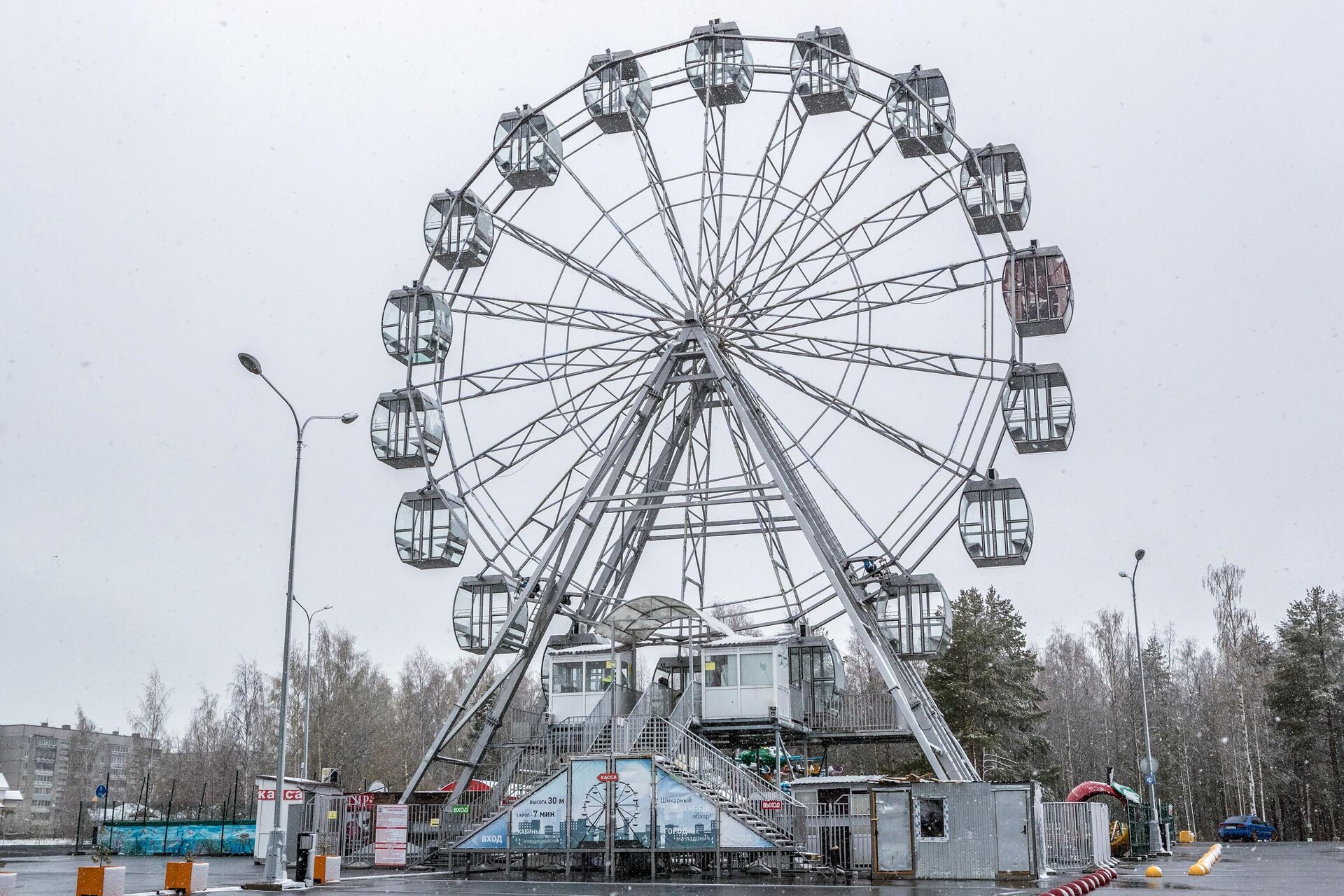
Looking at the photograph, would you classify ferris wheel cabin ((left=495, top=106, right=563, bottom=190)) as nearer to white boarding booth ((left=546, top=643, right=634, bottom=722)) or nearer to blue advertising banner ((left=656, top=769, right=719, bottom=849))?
white boarding booth ((left=546, top=643, right=634, bottom=722))

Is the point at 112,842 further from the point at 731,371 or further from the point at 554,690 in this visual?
the point at 731,371

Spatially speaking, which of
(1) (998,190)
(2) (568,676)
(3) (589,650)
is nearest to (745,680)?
(3) (589,650)

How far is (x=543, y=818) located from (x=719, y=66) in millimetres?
18566

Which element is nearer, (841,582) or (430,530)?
(841,582)

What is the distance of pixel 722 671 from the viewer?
33.7 m

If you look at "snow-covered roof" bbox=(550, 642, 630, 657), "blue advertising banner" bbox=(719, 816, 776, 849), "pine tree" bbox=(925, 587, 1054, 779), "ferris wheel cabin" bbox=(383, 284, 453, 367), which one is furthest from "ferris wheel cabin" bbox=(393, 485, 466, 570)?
"pine tree" bbox=(925, 587, 1054, 779)

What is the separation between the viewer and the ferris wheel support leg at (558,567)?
3077 cm

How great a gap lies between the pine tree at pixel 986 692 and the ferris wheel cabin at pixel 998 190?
1296 inches

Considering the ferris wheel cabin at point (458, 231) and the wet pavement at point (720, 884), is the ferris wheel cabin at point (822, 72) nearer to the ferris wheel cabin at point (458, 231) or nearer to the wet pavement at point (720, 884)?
the ferris wheel cabin at point (458, 231)

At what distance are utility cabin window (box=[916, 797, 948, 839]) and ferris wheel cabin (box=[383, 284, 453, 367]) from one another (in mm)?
15830

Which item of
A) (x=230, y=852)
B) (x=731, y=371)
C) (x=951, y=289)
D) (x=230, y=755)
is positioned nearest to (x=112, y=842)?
(x=230, y=852)

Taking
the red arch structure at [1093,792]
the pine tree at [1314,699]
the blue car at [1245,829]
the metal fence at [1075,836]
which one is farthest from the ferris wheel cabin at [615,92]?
the pine tree at [1314,699]

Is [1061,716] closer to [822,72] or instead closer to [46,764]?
[822,72]

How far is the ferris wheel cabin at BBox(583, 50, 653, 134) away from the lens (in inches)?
1299
